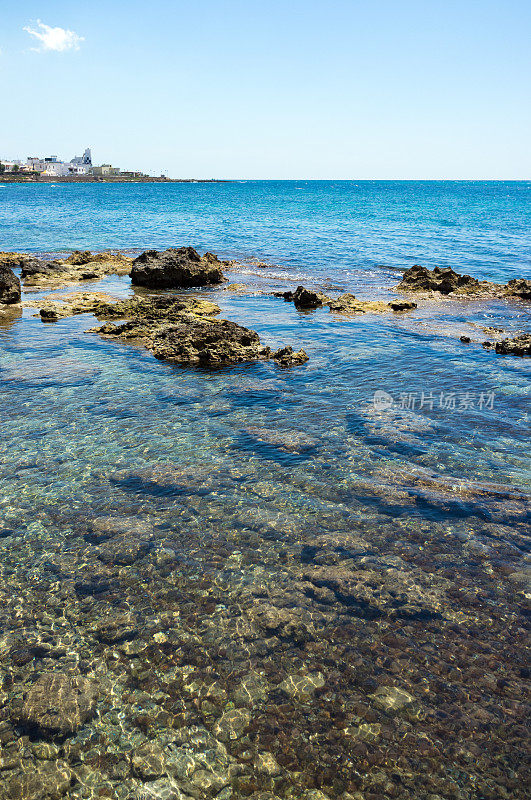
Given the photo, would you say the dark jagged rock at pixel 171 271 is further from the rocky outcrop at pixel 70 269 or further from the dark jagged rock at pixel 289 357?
the dark jagged rock at pixel 289 357

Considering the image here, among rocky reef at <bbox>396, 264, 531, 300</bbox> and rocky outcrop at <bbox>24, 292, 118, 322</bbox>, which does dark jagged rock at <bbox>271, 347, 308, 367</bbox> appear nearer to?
rocky outcrop at <bbox>24, 292, 118, 322</bbox>

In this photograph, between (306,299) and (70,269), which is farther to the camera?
(70,269)

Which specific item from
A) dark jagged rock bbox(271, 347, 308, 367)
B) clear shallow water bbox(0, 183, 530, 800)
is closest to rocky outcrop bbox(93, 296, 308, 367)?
dark jagged rock bbox(271, 347, 308, 367)

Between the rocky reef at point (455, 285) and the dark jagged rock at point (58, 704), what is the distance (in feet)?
95.0

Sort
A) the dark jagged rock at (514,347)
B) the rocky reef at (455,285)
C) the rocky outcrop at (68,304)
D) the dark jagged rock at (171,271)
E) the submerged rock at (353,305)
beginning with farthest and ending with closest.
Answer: the dark jagged rock at (171,271), the rocky reef at (455,285), the submerged rock at (353,305), the rocky outcrop at (68,304), the dark jagged rock at (514,347)

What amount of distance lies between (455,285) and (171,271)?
58.8 ft

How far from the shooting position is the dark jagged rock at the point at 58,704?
579cm

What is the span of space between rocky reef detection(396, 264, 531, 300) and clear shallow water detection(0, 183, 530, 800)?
14.2 metres

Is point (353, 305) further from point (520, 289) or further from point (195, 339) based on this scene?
point (195, 339)

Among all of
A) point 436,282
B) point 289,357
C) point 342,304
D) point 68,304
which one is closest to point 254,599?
point 289,357

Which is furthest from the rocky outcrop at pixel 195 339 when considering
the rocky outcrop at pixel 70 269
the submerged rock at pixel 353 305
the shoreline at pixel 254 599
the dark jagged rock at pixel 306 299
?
the rocky outcrop at pixel 70 269

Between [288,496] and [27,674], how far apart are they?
5337 mm

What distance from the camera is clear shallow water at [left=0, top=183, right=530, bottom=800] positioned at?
18.7 feet

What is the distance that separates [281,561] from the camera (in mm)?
8312
